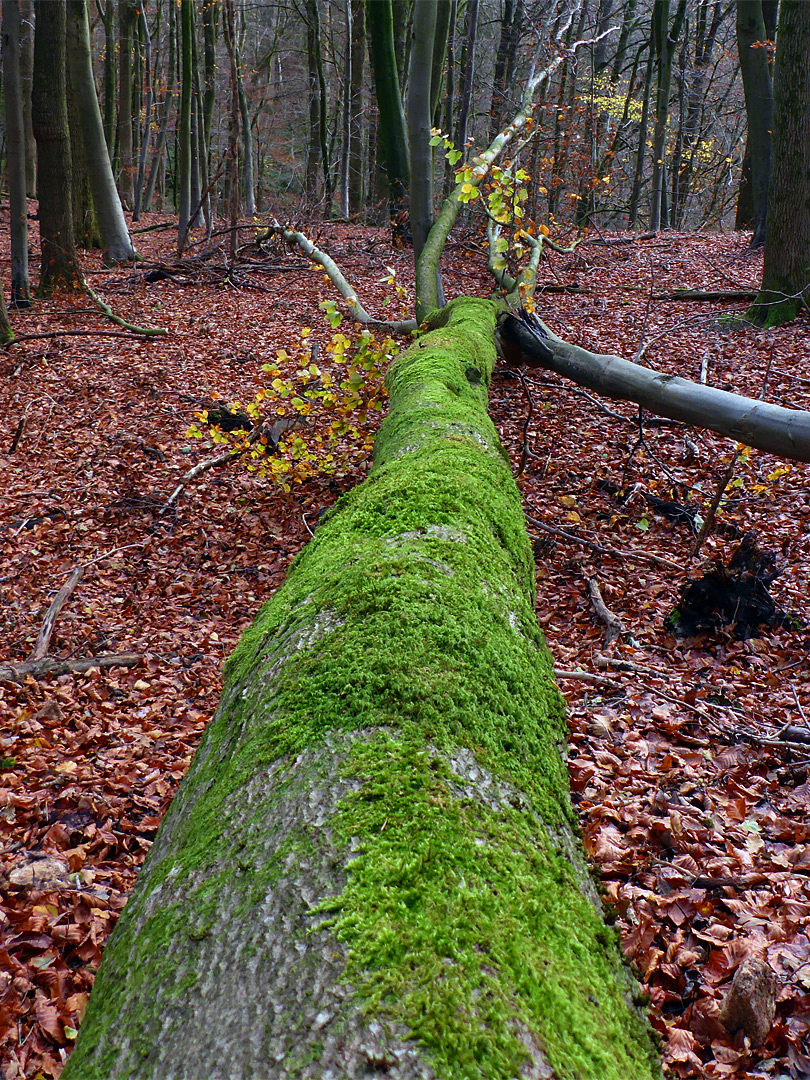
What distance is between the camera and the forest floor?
2.46 meters

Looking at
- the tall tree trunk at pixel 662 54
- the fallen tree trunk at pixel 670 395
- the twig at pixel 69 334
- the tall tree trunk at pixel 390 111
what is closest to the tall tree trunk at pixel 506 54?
the tall tree trunk at pixel 390 111

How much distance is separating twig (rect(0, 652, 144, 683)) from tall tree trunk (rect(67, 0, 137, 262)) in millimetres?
12741

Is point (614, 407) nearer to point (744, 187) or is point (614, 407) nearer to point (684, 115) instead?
point (744, 187)

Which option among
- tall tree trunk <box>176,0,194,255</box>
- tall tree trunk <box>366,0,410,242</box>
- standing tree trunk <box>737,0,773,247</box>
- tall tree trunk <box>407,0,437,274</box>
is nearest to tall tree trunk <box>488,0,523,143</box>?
tall tree trunk <box>366,0,410,242</box>

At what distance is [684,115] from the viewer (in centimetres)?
2000

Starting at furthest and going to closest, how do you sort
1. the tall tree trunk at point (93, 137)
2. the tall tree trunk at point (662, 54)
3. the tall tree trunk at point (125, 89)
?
1. the tall tree trunk at point (125, 89)
2. the tall tree trunk at point (662, 54)
3. the tall tree trunk at point (93, 137)

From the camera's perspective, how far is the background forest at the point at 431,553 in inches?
99.4

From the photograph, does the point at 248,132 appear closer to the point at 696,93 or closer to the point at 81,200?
the point at 81,200

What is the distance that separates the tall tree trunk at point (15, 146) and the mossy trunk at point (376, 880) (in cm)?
1128

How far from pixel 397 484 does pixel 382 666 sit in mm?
1354

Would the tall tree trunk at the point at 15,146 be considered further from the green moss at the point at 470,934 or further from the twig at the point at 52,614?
the green moss at the point at 470,934

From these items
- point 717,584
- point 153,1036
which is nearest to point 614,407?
point 717,584

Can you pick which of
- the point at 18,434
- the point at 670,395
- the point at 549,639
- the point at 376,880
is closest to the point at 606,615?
the point at 549,639

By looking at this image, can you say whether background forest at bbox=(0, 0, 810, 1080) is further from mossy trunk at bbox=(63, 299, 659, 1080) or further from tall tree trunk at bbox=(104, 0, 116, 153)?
tall tree trunk at bbox=(104, 0, 116, 153)
